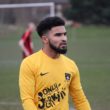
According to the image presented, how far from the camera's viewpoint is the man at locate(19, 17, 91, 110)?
18.5 feet

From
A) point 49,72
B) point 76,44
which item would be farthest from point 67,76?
point 76,44

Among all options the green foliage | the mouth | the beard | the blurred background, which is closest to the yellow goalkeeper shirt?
the beard

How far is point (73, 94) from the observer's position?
19.8 feet

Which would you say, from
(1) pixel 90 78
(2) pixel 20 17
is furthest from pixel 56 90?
(2) pixel 20 17

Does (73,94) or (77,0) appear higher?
(73,94)

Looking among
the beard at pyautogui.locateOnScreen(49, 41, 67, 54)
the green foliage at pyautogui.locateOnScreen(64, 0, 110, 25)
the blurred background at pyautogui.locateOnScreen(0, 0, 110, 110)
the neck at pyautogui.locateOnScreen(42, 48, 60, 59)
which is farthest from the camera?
the green foliage at pyautogui.locateOnScreen(64, 0, 110, 25)

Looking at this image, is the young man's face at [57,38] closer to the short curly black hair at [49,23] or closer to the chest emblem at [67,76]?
the short curly black hair at [49,23]

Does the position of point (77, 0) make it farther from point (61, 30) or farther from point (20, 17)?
point (61, 30)

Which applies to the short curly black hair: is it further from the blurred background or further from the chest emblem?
the blurred background

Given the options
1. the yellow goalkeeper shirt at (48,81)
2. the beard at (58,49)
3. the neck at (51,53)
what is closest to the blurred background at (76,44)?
the yellow goalkeeper shirt at (48,81)

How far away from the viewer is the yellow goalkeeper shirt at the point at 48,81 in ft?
18.5

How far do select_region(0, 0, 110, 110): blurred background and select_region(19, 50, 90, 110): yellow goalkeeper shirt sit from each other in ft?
20.1

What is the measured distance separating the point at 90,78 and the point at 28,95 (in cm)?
1282

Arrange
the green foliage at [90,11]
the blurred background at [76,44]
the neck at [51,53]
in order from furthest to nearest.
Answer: the green foliage at [90,11] → the blurred background at [76,44] → the neck at [51,53]
